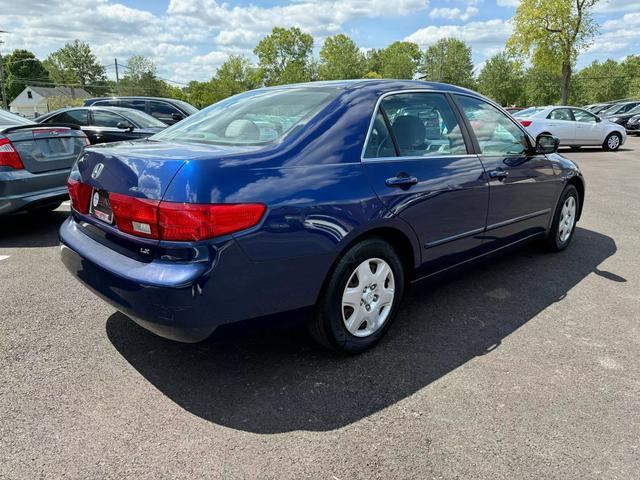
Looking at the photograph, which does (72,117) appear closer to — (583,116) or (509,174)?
(509,174)

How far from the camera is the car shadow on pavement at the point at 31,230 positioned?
5.45 metres

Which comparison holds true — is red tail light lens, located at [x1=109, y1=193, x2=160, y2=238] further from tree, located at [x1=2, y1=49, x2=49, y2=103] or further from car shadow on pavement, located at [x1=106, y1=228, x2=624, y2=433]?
tree, located at [x1=2, y1=49, x2=49, y2=103]

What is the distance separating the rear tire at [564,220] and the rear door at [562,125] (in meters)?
11.6

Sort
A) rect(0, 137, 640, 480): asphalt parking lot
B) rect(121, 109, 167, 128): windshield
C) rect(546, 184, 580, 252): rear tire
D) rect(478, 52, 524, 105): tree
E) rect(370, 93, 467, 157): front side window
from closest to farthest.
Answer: rect(0, 137, 640, 480): asphalt parking lot, rect(370, 93, 467, 157): front side window, rect(546, 184, 580, 252): rear tire, rect(121, 109, 167, 128): windshield, rect(478, 52, 524, 105): tree

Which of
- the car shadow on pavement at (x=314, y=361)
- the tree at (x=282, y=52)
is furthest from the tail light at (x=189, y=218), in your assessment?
the tree at (x=282, y=52)

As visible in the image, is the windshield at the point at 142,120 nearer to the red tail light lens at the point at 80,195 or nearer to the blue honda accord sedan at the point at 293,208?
the blue honda accord sedan at the point at 293,208

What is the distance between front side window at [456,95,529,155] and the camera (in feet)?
12.4

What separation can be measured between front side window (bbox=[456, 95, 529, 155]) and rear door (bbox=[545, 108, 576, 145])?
1265 centimetres

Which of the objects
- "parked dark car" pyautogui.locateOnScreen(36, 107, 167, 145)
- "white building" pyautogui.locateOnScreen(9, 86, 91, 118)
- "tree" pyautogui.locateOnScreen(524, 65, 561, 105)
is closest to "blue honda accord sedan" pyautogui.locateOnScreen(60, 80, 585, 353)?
"parked dark car" pyautogui.locateOnScreen(36, 107, 167, 145)

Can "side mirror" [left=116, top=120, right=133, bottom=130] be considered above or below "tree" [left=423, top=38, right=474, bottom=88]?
below

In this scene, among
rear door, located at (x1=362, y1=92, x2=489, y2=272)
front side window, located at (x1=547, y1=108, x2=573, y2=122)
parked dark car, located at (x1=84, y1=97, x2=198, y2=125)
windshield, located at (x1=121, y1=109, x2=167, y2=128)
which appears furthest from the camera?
front side window, located at (x1=547, y1=108, x2=573, y2=122)

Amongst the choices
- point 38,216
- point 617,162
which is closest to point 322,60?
point 617,162

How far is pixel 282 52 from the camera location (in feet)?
297

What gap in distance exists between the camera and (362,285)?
288 centimetres
